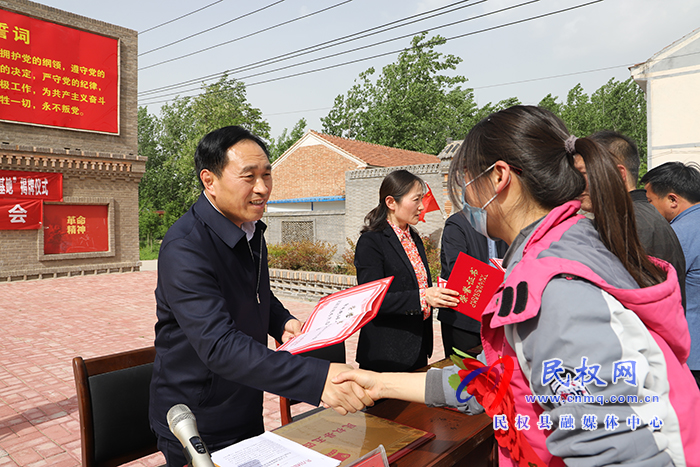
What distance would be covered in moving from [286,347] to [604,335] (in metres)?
1.10

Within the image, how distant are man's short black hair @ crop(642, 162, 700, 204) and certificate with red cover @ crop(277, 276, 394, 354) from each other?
2.00 meters

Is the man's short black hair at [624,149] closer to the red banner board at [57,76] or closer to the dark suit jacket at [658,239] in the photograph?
the dark suit jacket at [658,239]

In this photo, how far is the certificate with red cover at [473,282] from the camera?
2.14 metres

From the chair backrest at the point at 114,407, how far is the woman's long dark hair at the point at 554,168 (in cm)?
163

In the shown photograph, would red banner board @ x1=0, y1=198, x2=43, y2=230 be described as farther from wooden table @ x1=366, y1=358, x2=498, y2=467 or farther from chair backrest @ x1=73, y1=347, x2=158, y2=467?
wooden table @ x1=366, y1=358, x2=498, y2=467

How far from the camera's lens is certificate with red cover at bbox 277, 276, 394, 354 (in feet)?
4.90

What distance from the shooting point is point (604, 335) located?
82 cm

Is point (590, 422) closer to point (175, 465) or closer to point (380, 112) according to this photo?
point (175, 465)

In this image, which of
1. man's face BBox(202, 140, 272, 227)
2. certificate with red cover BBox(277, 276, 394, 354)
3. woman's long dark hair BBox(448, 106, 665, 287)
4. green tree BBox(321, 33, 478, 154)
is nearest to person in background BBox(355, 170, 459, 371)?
certificate with red cover BBox(277, 276, 394, 354)

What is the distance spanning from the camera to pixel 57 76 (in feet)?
45.9

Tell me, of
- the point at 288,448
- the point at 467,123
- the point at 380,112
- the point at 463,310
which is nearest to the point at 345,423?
the point at 288,448

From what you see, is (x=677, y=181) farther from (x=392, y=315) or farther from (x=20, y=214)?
(x=20, y=214)

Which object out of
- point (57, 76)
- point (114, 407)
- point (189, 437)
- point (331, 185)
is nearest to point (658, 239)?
point (189, 437)

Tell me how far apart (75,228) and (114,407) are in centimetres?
1471
